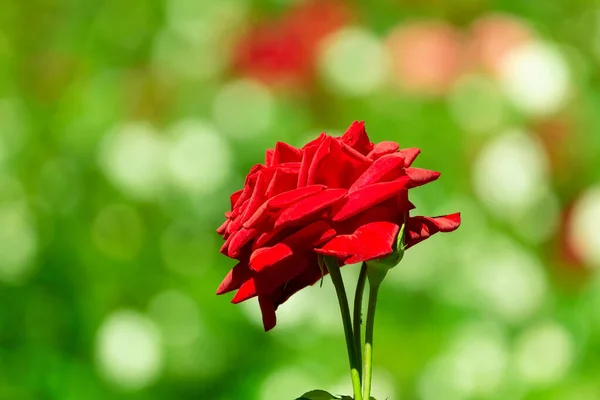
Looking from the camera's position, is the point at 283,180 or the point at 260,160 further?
the point at 260,160

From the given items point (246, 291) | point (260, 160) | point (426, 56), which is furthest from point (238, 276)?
point (426, 56)

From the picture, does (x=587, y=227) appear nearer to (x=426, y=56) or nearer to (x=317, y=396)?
(x=426, y=56)

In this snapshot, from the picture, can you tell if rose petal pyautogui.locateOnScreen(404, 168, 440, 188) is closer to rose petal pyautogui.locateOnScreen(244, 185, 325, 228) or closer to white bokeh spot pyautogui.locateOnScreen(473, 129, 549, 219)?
rose petal pyautogui.locateOnScreen(244, 185, 325, 228)

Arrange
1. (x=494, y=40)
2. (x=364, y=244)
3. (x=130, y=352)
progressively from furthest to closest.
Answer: (x=494, y=40) → (x=130, y=352) → (x=364, y=244)

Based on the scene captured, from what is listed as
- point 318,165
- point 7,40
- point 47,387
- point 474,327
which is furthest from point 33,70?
point 318,165

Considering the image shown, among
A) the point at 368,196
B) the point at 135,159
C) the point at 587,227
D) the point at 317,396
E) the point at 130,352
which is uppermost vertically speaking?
the point at 368,196

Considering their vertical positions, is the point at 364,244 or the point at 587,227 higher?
the point at 364,244

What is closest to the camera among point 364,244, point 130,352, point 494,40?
point 364,244
